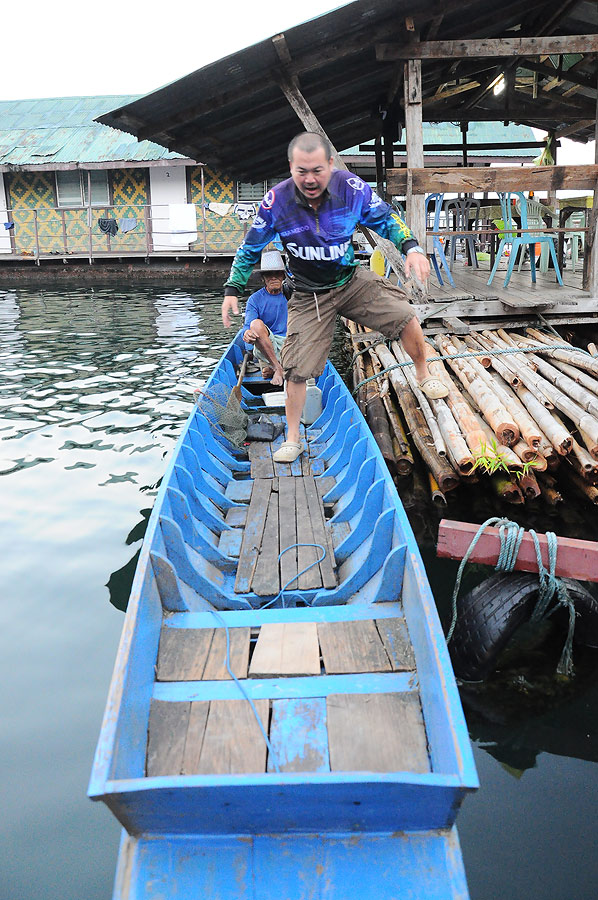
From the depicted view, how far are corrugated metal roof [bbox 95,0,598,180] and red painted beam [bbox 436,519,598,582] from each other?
20.0ft

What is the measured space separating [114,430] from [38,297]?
13.0 m

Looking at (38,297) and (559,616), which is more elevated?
(38,297)

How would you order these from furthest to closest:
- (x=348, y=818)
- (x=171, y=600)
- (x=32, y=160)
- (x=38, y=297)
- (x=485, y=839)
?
(x=32, y=160), (x=38, y=297), (x=171, y=600), (x=485, y=839), (x=348, y=818)

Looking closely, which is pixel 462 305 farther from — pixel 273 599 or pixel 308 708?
pixel 308 708

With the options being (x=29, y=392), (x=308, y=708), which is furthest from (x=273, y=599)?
(x=29, y=392)

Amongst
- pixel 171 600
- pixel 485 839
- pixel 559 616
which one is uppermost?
pixel 171 600

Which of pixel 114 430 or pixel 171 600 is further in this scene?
pixel 114 430

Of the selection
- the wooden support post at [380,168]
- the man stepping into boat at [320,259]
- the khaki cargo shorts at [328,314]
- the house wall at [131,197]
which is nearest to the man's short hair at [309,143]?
the man stepping into boat at [320,259]

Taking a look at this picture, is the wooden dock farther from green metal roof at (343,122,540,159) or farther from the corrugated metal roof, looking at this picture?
green metal roof at (343,122,540,159)

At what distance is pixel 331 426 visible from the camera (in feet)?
19.8

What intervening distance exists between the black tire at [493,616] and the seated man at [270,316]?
408 centimetres

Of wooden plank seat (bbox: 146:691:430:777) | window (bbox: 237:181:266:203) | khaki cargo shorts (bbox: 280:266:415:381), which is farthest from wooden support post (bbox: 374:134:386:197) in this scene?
wooden plank seat (bbox: 146:691:430:777)

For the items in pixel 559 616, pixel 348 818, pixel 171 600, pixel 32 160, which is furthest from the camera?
pixel 32 160

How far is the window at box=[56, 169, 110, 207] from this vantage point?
78.6 ft
